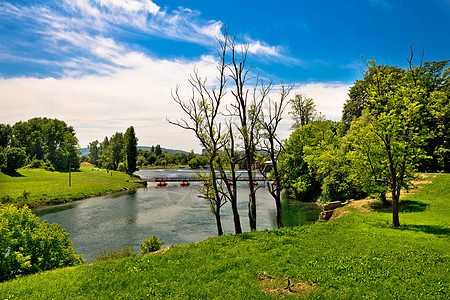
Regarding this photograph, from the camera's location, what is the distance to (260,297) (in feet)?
25.5

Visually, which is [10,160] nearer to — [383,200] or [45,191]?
[45,191]

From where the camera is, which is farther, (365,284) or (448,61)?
(448,61)

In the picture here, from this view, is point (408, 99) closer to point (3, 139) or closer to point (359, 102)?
point (359, 102)

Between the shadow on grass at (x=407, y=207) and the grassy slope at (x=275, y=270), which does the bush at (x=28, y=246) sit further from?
the shadow on grass at (x=407, y=207)

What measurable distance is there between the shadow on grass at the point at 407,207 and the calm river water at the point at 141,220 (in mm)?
7304

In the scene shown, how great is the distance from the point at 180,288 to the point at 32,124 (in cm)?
11917

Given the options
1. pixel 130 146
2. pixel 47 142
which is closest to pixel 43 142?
pixel 47 142

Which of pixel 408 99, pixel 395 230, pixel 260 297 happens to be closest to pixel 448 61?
pixel 408 99

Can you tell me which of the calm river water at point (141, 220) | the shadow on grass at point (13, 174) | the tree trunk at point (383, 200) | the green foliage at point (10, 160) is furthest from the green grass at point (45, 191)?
the tree trunk at point (383, 200)

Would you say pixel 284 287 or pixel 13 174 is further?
pixel 13 174

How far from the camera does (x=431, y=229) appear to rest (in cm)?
1391

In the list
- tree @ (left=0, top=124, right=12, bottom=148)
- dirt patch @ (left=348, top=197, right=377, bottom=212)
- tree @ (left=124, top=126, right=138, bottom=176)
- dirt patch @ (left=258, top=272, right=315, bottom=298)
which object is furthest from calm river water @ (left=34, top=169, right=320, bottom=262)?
tree @ (left=0, top=124, right=12, bottom=148)

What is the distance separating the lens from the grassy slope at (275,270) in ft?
26.5

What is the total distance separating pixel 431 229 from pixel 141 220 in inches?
1171
